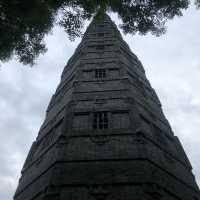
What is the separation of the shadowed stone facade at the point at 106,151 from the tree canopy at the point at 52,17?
5.48 ft

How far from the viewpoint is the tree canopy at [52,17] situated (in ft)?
30.5

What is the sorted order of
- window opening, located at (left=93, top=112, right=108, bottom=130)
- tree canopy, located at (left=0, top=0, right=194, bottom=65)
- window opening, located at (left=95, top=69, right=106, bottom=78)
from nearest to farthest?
tree canopy, located at (left=0, top=0, right=194, bottom=65)
window opening, located at (left=93, top=112, right=108, bottom=130)
window opening, located at (left=95, top=69, right=106, bottom=78)

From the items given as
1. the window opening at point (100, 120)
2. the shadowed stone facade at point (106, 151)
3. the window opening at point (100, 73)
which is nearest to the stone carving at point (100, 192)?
the shadowed stone facade at point (106, 151)

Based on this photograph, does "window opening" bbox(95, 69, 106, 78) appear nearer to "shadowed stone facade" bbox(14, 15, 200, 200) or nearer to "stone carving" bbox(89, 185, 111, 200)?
"shadowed stone facade" bbox(14, 15, 200, 200)

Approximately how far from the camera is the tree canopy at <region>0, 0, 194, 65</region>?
9.30 m

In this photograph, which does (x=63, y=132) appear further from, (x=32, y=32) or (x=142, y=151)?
(x=32, y=32)

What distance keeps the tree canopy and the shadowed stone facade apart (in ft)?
5.48

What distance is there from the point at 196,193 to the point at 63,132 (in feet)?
22.6

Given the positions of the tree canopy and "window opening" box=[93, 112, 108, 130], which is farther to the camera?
"window opening" box=[93, 112, 108, 130]

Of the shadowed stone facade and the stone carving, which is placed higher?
the shadowed stone facade

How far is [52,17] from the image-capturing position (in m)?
10.5

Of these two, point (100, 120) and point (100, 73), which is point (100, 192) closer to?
point (100, 120)

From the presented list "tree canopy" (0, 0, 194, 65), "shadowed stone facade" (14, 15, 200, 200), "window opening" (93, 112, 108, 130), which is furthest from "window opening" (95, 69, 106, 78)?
"tree canopy" (0, 0, 194, 65)

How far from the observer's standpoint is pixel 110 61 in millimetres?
20469
